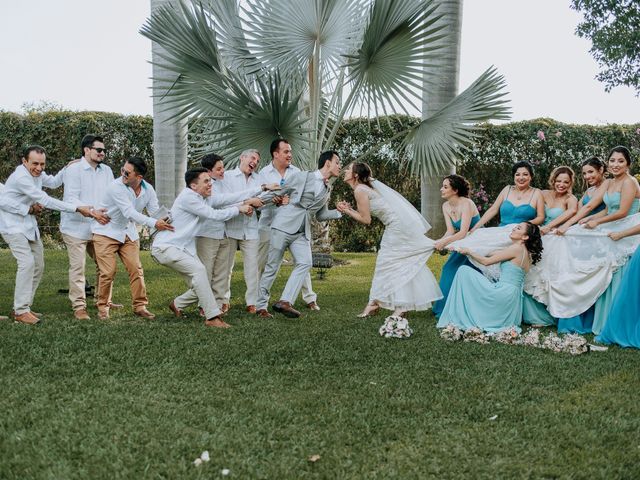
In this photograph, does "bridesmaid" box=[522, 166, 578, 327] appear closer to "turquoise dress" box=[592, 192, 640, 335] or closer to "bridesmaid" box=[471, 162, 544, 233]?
"bridesmaid" box=[471, 162, 544, 233]

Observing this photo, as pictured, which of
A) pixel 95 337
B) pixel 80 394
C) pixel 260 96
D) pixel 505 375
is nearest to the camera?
pixel 80 394

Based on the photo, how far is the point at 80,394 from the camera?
14.3ft

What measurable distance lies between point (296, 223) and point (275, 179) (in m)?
0.73

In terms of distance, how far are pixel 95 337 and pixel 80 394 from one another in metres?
1.61

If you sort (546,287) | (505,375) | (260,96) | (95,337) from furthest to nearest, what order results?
1. (260,96)
2. (546,287)
3. (95,337)
4. (505,375)

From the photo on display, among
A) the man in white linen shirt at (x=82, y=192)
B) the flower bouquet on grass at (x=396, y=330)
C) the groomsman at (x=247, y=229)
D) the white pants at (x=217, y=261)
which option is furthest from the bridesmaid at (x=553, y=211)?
the man in white linen shirt at (x=82, y=192)

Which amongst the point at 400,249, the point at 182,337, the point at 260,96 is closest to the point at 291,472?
the point at 182,337

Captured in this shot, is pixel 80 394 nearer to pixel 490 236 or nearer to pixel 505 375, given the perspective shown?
pixel 505 375

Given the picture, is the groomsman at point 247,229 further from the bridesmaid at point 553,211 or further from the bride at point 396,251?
the bridesmaid at point 553,211

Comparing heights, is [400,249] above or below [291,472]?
above

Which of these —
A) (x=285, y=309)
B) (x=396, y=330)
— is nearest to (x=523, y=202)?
(x=396, y=330)

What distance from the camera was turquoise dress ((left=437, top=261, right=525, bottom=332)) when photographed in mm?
Answer: 6539

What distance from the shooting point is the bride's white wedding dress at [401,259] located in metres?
7.14

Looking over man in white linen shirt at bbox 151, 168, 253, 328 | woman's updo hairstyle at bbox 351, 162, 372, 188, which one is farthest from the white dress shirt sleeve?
woman's updo hairstyle at bbox 351, 162, 372, 188
